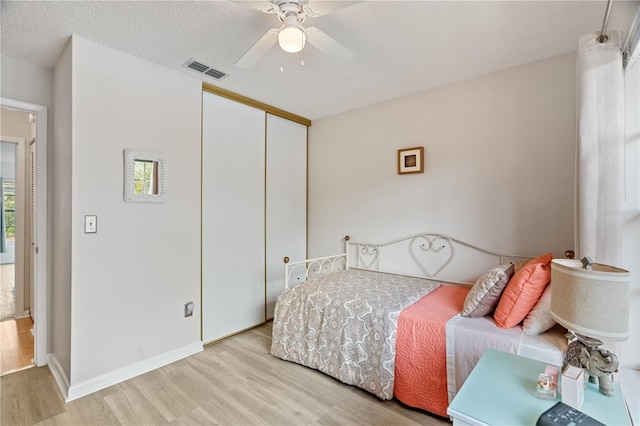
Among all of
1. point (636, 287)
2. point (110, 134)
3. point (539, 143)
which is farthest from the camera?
point (539, 143)

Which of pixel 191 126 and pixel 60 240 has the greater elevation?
pixel 191 126

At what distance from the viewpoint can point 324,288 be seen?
8.40 feet

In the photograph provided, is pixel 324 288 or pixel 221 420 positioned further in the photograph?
pixel 324 288

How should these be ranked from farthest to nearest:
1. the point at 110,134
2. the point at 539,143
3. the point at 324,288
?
the point at 324,288 < the point at 539,143 < the point at 110,134

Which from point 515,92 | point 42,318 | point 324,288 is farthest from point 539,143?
point 42,318

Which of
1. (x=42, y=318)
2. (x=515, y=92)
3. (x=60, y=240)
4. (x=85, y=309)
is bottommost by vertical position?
(x=42, y=318)

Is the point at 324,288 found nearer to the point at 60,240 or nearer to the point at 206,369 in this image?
→ the point at 206,369

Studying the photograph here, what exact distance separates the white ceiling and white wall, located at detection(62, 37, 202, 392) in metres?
0.26

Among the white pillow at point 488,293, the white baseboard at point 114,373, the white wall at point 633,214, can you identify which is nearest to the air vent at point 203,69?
the white baseboard at point 114,373

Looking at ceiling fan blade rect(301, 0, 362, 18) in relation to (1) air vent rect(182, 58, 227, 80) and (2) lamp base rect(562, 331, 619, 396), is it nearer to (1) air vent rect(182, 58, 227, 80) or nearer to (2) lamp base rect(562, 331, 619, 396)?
(1) air vent rect(182, 58, 227, 80)

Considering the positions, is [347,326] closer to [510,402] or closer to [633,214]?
[510,402]

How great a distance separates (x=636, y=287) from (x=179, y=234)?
305 cm

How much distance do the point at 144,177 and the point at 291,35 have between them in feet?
5.51

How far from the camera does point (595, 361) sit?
110cm
